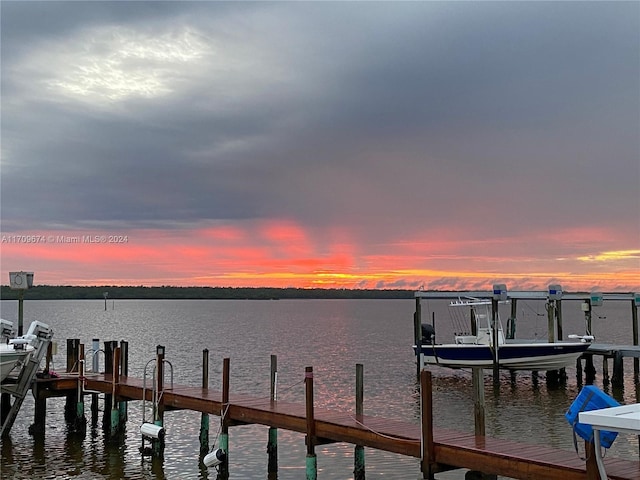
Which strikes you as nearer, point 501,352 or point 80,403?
point 80,403

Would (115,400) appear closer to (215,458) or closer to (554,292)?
(215,458)

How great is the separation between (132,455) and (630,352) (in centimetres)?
2115

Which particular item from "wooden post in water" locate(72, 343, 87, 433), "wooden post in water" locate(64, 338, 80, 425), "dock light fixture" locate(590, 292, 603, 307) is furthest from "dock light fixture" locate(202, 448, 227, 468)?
"dock light fixture" locate(590, 292, 603, 307)

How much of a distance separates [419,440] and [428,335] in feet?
67.8

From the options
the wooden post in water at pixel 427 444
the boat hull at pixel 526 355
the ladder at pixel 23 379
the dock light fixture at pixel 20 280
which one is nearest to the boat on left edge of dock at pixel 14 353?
the ladder at pixel 23 379

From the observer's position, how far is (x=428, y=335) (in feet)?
106

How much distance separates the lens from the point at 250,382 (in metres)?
32.3

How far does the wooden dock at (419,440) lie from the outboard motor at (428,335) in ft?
53.2

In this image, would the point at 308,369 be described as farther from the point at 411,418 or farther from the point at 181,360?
the point at 181,360

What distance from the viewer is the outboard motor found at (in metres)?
32.2

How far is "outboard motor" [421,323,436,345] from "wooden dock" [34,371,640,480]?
16208mm

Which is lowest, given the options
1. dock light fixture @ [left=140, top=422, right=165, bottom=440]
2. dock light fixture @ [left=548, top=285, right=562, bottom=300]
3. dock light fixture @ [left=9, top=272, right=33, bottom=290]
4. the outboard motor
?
dock light fixture @ [left=140, top=422, right=165, bottom=440]

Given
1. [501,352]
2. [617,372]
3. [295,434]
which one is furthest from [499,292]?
[295,434]

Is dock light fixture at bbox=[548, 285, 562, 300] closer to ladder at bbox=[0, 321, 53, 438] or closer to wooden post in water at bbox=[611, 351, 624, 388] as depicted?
wooden post in water at bbox=[611, 351, 624, 388]
